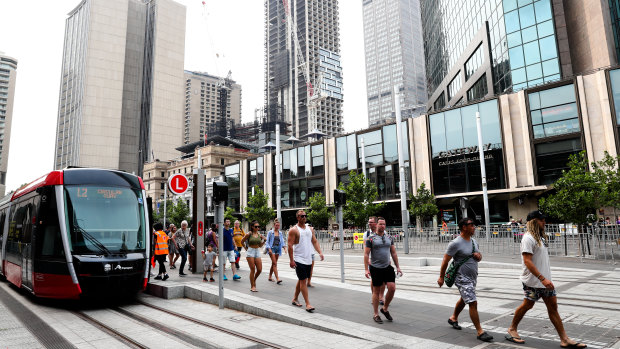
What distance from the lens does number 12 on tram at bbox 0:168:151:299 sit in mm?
7602

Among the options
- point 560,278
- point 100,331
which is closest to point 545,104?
point 560,278

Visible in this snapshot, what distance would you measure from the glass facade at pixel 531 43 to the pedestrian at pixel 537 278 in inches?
1308

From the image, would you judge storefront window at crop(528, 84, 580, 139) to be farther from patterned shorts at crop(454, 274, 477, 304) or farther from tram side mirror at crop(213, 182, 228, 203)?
tram side mirror at crop(213, 182, 228, 203)

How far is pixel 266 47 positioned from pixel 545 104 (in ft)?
522

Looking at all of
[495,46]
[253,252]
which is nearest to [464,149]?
[495,46]

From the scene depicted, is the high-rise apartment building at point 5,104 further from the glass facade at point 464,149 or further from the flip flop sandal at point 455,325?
the flip flop sandal at point 455,325

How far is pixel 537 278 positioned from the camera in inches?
192

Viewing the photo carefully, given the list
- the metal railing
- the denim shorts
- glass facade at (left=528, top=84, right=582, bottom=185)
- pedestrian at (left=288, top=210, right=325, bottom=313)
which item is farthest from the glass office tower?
pedestrian at (left=288, top=210, right=325, bottom=313)

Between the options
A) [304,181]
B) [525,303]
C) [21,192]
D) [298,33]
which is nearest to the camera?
[525,303]

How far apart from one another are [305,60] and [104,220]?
15950cm

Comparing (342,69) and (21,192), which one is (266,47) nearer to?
(342,69)

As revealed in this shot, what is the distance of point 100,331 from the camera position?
6.18 meters

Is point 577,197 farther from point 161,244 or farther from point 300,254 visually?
point 161,244

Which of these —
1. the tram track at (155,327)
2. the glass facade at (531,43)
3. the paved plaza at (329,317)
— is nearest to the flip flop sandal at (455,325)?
the paved plaza at (329,317)
